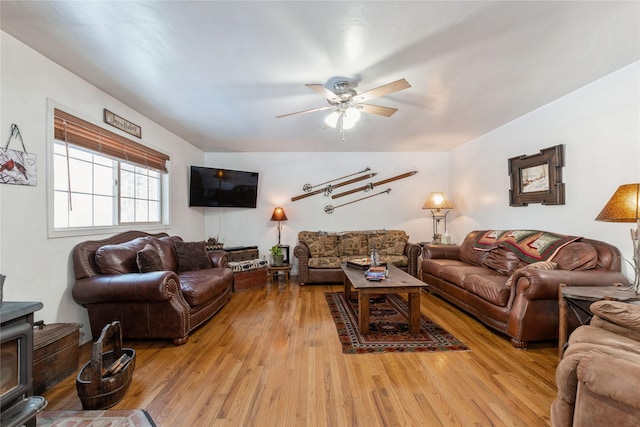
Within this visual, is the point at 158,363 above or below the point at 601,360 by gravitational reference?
below

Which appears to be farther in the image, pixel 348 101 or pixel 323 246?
pixel 323 246

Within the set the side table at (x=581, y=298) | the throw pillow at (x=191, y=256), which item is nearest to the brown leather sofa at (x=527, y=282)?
the side table at (x=581, y=298)

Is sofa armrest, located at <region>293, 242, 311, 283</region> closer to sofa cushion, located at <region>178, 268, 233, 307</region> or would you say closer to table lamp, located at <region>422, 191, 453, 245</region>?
sofa cushion, located at <region>178, 268, 233, 307</region>

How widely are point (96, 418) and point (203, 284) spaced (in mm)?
1363

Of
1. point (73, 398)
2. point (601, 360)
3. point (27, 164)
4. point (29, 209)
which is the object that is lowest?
point (73, 398)

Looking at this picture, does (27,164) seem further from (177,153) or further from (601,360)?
(601,360)

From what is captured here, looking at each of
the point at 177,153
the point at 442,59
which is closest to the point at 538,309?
the point at 442,59

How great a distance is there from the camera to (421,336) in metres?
2.70

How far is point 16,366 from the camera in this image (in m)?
1.35

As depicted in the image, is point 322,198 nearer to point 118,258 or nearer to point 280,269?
point 280,269

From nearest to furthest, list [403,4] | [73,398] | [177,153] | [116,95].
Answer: [403,4] < [73,398] < [116,95] < [177,153]

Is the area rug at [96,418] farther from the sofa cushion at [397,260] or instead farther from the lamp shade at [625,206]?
the sofa cushion at [397,260]

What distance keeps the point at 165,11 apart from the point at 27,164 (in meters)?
1.55

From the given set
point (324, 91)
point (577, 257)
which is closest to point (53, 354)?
point (324, 91)
